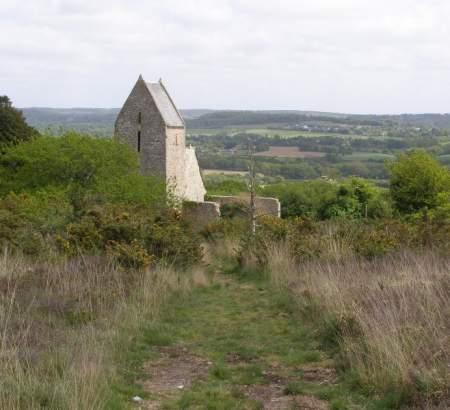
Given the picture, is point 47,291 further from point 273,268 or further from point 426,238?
point 426,238

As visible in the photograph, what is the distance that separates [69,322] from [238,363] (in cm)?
184

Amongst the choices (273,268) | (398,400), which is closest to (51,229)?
(273,268)

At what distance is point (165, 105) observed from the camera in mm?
32562

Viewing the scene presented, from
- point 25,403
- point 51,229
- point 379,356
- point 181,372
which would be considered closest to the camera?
point 25,403

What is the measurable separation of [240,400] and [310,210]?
101 feet

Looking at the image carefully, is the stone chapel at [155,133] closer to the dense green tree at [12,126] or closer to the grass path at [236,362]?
the dense green tree at [12,126]

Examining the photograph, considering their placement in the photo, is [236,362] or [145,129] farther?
[145,129]

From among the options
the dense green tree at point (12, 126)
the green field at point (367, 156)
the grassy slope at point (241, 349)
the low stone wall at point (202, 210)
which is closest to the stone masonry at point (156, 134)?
the low stone wall at point (202, 210)

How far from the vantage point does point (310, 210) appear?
36031mm

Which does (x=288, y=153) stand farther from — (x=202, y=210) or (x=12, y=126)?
(x=202, y=210)

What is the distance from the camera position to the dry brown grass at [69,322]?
14.9ft

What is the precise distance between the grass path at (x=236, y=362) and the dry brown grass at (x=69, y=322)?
0.36 metres

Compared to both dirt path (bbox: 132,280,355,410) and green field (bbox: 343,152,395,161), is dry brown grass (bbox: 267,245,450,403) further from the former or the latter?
green field (bbox: 343,152,395,161)

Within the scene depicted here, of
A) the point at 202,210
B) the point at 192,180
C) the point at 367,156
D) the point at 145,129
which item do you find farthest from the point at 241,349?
the point at 367,156
